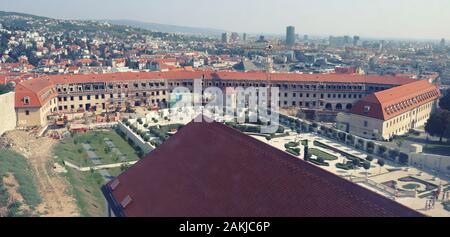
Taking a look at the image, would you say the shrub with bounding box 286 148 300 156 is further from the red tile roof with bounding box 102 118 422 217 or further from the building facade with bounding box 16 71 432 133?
the building facade with bounding box 16 71 432 133

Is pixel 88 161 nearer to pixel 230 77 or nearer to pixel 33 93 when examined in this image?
pixel 33 93

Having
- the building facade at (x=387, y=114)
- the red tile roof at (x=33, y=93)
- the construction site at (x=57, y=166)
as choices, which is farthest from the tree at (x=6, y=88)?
the building facade at (x=387, y=114)

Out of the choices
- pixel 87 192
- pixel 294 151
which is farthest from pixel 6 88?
pixel 294 151

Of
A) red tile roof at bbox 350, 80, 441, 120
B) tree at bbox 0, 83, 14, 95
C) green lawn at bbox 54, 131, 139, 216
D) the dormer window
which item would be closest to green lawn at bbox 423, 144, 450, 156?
red tile roof at bbox 350, 80, 441, 120

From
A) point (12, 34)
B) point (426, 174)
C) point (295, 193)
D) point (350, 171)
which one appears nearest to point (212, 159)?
point (295, 193)

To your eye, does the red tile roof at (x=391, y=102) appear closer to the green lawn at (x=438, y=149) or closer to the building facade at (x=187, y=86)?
the building facade at (x=187, y=86)
